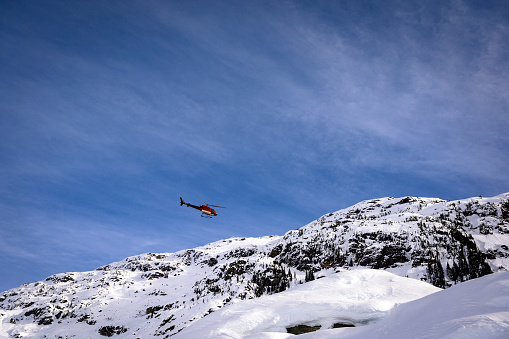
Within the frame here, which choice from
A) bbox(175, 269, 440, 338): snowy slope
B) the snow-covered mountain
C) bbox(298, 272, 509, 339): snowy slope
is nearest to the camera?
bbox(298, 272, 509, 339): snowy slope

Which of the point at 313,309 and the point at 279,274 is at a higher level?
the point at 313,309

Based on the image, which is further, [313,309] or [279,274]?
[279,274]

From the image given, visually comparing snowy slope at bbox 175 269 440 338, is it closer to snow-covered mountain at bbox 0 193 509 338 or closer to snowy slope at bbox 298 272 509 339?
snowy slope at bbox 298 272 509 339

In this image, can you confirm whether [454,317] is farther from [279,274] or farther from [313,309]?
→ [279,274]

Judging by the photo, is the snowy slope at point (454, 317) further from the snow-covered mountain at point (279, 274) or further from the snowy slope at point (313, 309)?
the snow-covered mountain at point (279, 274)

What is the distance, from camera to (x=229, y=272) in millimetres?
67438

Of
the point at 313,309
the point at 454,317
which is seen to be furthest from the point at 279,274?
the point at 454,317

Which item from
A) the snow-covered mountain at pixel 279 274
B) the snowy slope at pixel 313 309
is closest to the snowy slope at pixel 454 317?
the snowy slope at pixel 313 309

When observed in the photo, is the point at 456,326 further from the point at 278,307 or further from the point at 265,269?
the point at 265,269

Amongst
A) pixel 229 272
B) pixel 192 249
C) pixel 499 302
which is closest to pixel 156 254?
pixel 192 249

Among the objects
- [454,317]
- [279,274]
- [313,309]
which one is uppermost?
[454,317]

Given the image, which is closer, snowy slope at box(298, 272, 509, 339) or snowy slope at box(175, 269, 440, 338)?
snowy slope at box(298, 272, 509, 339)

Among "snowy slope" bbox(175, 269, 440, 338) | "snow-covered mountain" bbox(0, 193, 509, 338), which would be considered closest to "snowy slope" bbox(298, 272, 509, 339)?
"snowy slope" bbox(175, 269, 440, 338)

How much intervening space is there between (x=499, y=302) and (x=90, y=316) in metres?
81.6
